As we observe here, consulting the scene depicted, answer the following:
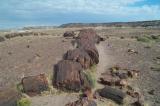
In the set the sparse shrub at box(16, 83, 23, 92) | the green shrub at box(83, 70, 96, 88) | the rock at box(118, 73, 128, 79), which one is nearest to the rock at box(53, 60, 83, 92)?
the green shrub at box(83, 70, 96, 88)

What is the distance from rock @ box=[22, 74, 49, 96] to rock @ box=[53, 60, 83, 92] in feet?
2.49

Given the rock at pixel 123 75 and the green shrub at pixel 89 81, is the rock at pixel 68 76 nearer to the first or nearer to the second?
the green shrub at pixel 89 81

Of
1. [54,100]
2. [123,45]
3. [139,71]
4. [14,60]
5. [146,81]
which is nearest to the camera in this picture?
[54,100]

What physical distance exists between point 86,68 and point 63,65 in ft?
9.97

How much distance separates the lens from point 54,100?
21250 mm

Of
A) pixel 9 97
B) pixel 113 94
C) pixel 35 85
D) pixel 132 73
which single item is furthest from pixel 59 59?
pixel 9 97

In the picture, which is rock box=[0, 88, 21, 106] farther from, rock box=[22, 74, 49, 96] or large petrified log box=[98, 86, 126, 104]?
large petrified log box=[98, 86, 126, 104]

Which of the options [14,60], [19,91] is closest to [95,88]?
[19,91]

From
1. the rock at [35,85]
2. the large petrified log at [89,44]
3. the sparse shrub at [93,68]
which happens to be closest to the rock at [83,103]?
the rock at [35,85]

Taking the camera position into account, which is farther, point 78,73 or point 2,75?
point 2,75

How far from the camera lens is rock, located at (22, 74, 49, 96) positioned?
21922 millimetres

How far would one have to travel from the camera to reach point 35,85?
22109 mm

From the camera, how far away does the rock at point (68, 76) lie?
73.4 ft

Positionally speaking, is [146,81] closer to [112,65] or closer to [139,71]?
[139,71]
